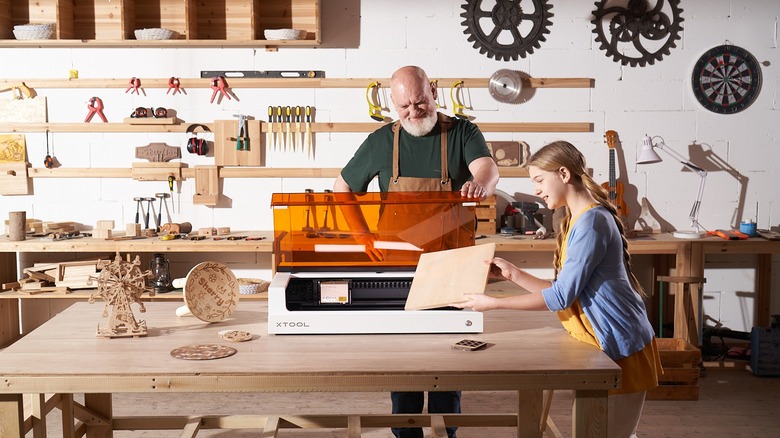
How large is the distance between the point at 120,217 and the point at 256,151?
3.52ft

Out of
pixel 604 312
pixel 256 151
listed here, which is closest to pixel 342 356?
pixel 604 312

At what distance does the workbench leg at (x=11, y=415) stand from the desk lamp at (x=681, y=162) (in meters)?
3.95

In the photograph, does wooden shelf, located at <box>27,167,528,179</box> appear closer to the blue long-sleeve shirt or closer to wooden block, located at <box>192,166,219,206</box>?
wooden block, located at <box>192,166,219,206</box>

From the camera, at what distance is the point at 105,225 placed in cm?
507

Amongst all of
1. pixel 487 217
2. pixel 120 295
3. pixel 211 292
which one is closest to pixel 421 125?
pixel 211 292

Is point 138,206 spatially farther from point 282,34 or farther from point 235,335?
point 235,335

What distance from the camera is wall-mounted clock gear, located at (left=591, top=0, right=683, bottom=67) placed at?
522 centimetres

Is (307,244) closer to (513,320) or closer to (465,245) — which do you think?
(465,245)

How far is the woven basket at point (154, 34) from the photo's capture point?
5.07m

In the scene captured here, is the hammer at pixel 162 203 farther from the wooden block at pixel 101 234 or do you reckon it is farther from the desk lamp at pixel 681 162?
the desk lamp at pixel 681 162

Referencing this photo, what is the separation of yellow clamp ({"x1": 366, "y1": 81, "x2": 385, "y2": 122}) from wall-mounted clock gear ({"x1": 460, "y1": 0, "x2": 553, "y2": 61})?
727 mm

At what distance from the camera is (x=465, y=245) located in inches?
107

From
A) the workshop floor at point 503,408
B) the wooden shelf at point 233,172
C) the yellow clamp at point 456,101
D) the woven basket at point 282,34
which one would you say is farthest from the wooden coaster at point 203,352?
the yellow clamp at point 456,101

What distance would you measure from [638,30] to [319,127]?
89.3 inches
